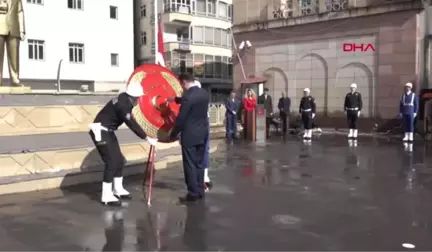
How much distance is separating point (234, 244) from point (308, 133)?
12.9 meters

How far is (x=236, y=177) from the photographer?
941 centimetres

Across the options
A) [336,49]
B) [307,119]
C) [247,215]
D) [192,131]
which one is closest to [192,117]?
[192,131]

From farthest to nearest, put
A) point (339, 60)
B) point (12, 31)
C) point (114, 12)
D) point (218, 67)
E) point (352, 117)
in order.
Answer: point (218, 67) → point (114, 12) → point (339, 60) → point (352, 117) → point (12, 31)

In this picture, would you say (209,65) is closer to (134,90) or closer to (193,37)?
(193,37)

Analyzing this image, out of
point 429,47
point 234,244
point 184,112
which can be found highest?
point 429,47

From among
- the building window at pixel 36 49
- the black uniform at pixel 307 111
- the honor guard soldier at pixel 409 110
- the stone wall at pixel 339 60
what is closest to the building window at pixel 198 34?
the building window at pixel 36 49

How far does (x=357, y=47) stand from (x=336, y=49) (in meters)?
0.97

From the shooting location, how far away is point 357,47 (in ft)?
65.0

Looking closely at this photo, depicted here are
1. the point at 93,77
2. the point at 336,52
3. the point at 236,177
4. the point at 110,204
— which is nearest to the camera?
the point at 110,204

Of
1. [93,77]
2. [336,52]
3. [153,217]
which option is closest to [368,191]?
[153,217]

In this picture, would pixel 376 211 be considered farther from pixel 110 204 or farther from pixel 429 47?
pixel 429 47

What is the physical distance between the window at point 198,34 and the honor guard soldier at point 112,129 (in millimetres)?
42615

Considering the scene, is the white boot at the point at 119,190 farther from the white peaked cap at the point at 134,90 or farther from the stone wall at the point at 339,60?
the stone wall at the point at 339,60

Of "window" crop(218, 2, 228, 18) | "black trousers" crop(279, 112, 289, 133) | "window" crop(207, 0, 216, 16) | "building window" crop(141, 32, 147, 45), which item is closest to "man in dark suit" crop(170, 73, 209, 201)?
"black trousers" crop(279, 112, 289, 133)
